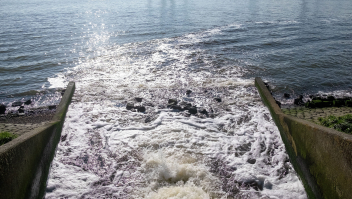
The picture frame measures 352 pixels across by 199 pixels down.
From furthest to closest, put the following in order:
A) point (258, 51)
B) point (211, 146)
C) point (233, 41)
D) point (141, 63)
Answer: point (233, 41), point (258, 51), point (141, 63), point (211, 146)

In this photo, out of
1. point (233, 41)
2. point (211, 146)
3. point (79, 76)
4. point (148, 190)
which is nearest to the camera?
point (148, 190)

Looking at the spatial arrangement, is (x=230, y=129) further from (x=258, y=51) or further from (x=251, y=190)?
(x=258, y=51)

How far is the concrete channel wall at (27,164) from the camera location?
209 inches

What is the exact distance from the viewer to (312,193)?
638 centimetres

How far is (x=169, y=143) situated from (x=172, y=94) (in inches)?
185

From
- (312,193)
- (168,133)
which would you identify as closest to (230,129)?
(168,133)

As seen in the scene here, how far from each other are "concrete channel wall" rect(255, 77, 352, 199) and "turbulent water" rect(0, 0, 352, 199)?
471 mm

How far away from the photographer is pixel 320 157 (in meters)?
6.13

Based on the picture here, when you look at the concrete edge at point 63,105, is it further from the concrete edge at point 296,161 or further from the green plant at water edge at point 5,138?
the concrete edge at point 296,161

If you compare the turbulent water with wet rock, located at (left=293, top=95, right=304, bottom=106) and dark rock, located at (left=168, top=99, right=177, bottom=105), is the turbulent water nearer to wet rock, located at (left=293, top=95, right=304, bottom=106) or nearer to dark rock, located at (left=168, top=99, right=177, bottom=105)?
dark rock, located at (left=168, top=99, right=177, bottom=105)

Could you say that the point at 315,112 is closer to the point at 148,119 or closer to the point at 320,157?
the point at 320,157

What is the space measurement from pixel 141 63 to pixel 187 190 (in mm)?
13115

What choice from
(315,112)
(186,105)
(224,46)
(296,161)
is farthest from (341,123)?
(224,46)

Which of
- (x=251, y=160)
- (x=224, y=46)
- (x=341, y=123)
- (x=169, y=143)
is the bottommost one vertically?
(x=251, y=160)
